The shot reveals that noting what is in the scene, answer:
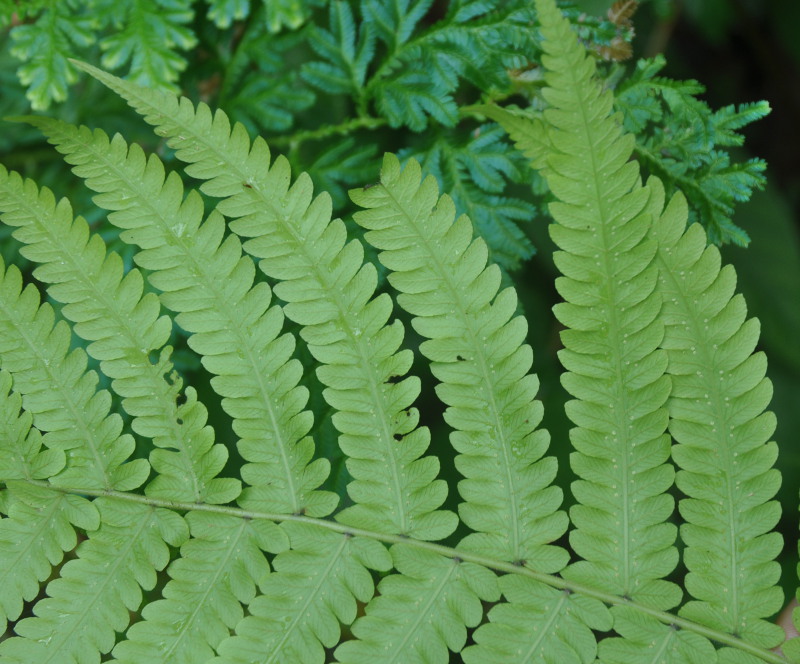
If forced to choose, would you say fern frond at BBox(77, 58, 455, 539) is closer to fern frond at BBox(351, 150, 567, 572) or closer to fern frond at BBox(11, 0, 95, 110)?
fern frond at BBox(351, 150, 567, 572)

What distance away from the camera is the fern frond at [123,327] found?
1515mm

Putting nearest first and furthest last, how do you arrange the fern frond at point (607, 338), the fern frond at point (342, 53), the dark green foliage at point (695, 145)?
the fern frond at point (607, 338), the dark green foliage at point (695, 145), the fern frond at point (342, 53)

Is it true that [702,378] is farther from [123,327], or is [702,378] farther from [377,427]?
[123,327]

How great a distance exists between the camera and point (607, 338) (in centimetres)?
142

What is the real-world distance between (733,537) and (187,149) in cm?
135

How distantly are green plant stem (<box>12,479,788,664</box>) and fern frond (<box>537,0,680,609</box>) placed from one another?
0.9 inches

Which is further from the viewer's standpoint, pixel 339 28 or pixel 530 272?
pixel 530 272

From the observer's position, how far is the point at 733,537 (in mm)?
1449

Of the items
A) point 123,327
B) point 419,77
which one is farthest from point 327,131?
point 123,327

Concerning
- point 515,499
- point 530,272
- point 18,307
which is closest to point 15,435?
point 18,307

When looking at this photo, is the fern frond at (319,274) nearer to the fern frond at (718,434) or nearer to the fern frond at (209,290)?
the fern frond at (209,290)

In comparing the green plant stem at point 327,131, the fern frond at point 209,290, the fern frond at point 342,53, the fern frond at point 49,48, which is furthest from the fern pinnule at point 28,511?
the fern frond at point 342,53

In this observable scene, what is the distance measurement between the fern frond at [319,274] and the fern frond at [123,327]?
0.87ft

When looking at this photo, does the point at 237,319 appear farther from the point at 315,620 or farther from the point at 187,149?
the point at 315,620
